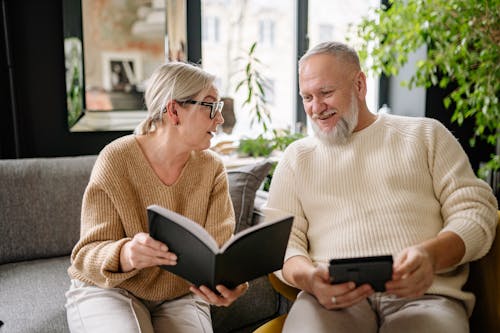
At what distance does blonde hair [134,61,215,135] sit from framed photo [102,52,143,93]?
1.14 meters

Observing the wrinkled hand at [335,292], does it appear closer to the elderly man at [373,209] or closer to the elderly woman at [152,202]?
the elderly man at [373,209]

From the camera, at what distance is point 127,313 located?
1.36 m

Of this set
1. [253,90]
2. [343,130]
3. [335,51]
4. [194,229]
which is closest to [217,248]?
[194,229]

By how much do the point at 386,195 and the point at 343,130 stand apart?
0.26 m

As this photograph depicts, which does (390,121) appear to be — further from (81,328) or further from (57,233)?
(57,233)

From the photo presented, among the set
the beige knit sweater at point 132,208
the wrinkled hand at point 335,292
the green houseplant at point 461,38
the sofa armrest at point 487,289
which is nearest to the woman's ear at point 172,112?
the beige knit sweater at point 132,208

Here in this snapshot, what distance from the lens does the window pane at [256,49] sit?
3.35 metres

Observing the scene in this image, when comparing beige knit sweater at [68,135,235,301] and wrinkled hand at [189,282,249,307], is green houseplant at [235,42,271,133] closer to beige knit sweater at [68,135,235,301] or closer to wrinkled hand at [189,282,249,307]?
beige knit sweater at [68,135,235,301]

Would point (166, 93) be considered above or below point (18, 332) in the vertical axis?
above

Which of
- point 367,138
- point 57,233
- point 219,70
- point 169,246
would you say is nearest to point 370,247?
point 367,138

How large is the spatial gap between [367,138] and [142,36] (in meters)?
1.60

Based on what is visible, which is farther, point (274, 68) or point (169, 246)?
point (274, 68)

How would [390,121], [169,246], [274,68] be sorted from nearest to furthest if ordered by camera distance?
1. [169,246]
2. [390,121]
3. [274,68]

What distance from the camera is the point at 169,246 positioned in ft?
3.86
